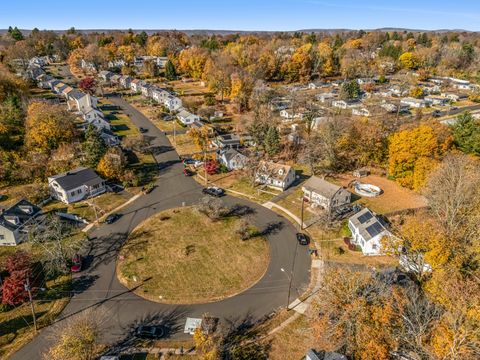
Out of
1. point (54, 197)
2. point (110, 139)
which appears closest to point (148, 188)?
point (54, 197)

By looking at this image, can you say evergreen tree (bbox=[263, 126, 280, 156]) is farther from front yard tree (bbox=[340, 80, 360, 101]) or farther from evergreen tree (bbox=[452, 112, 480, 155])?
front yard tree (bbox=[340, 80, 360, 101])

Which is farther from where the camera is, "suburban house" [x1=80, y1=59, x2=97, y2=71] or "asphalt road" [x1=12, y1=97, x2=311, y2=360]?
"suburban house" [x1=80, y1=59, x2=97, y2=71]

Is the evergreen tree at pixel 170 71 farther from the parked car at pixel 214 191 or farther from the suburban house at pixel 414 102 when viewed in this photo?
the parked car at pixel 214 191

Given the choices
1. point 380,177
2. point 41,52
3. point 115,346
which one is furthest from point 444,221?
point 41,52

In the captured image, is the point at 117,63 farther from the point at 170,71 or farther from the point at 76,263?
the point at 76,263

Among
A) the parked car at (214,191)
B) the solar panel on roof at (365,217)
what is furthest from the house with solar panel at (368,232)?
the parked car at (214,191)

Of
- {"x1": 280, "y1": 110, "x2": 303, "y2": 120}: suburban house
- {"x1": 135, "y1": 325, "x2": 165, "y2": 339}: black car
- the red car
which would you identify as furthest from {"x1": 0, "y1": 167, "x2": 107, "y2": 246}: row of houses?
{"x1": 280, "y1": 110, "x2": 303, "y2": 120}: suburban house
